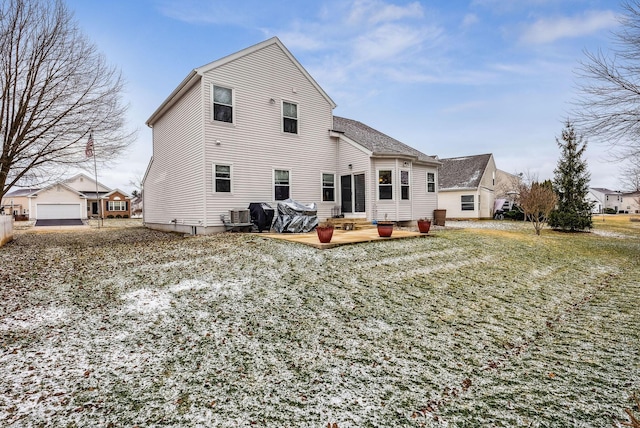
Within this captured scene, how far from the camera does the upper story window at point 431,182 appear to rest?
1714 centimetres

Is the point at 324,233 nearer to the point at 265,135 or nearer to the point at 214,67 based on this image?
the point at 265,135

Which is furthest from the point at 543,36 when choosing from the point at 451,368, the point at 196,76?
the point at 451,368

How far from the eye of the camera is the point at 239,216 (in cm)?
1224

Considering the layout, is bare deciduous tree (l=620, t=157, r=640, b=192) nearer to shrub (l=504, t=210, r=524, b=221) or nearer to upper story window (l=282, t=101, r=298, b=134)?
upper story window (l=282, t=101, r=298, b=134)

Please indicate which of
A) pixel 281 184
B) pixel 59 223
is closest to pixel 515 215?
pixel 281 184

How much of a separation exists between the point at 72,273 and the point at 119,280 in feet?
5.08

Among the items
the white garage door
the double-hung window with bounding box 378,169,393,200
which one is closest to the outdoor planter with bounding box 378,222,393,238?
the double-hung window with bounding box 378,169,393,200

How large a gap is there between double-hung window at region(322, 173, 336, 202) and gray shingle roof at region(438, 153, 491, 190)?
57.3ft

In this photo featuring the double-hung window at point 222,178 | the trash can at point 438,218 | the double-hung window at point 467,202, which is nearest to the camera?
the double-hung window at point 222,178

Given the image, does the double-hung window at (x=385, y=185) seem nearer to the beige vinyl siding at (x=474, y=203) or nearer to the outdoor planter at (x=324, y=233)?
the outdoor planter at (x=324, y=233)

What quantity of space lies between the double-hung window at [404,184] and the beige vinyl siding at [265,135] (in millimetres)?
3417

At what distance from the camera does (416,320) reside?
471cm

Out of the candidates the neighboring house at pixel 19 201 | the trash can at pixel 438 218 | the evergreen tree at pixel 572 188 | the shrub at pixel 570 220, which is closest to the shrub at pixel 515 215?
the evergreen tree at pixel 572 188

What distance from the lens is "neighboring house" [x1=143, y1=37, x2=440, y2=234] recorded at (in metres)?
12.1
